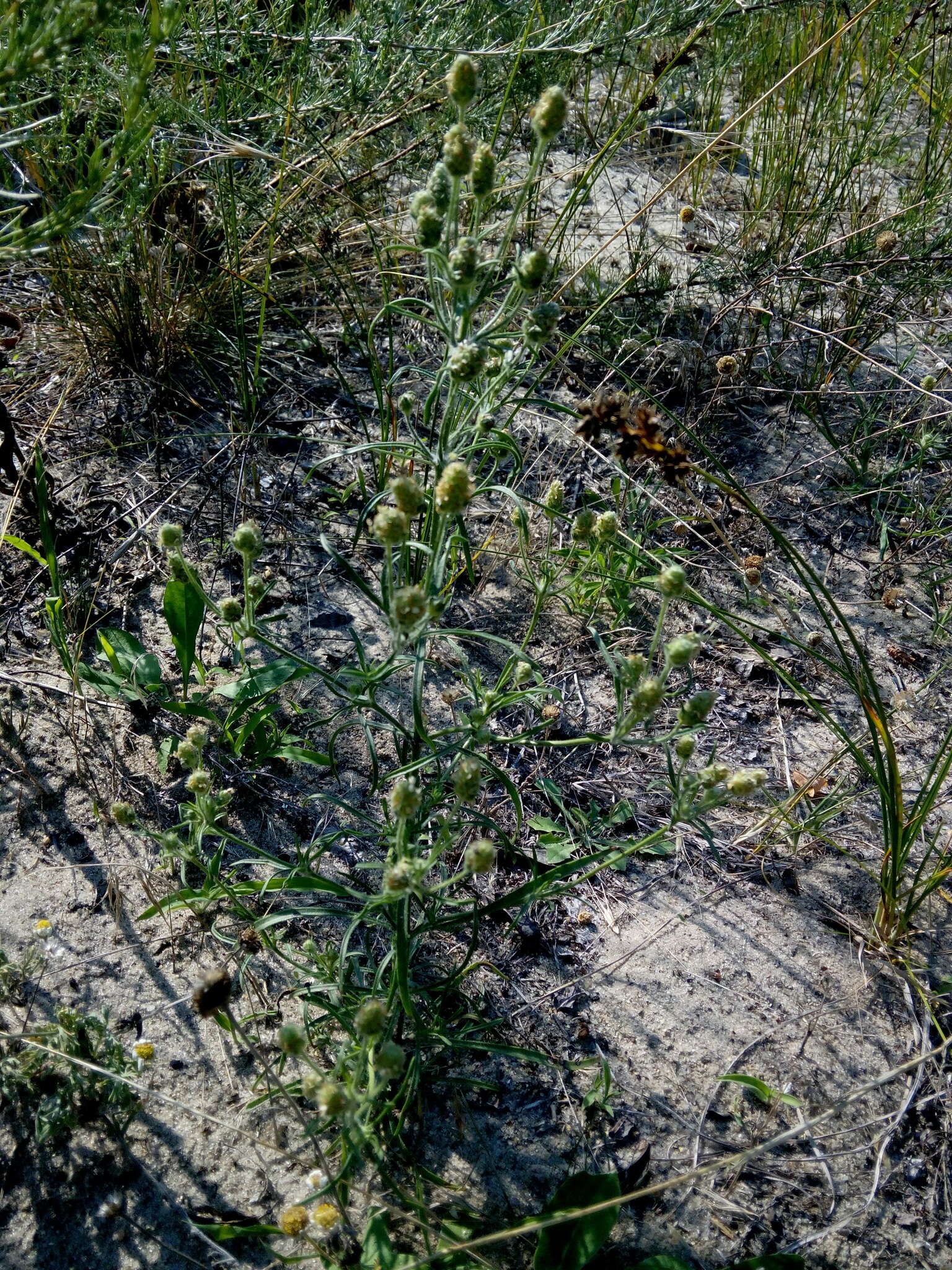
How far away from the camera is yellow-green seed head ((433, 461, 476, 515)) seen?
1.46 m

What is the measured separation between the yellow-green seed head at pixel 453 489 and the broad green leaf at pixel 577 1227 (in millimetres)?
1195

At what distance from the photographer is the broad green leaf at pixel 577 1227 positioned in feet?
5.17

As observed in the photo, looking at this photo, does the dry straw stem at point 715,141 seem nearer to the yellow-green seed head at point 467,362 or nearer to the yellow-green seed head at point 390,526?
the yellow-green seed head at point 467,362

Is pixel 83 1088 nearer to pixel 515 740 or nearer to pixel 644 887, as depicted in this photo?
pixel 515 740

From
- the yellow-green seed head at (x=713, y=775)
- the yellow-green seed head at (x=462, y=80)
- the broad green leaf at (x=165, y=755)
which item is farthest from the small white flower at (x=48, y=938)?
the yellow-green seed head at (x=462, y=80)

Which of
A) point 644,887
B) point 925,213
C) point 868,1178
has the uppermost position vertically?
point 925,213

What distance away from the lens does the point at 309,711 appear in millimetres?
2377

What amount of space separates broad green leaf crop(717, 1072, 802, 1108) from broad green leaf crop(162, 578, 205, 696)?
148cm

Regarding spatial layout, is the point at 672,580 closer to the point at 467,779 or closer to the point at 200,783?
the point at 467,779

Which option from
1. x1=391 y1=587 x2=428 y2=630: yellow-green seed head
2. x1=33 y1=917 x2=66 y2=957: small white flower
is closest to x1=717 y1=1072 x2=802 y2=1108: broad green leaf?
x1=391 y1=587 x2=428 y2=630: yellow-green seed head

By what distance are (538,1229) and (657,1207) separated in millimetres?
243

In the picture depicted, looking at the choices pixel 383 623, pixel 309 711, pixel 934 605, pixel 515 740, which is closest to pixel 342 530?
pixel 383 623

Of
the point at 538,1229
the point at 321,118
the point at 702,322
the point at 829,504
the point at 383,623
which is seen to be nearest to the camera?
the point at 538,1229

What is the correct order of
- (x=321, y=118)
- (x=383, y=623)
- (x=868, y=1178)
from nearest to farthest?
(x=868, y=1178) < (x=383, y=623) < (x=321, y=118)
